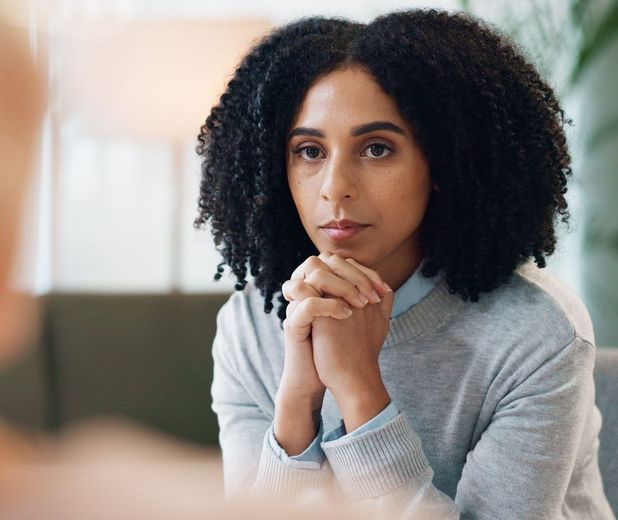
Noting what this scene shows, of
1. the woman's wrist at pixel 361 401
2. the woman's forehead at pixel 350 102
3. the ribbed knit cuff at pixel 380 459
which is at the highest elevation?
the woman's forehead at pixel 350 102

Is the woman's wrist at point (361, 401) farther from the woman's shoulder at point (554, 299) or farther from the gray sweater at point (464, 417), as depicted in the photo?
the woman's shoulder at point (554, 299)

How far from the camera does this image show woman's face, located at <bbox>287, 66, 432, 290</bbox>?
1131 mm

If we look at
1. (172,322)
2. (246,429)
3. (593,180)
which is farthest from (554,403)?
(593,180)

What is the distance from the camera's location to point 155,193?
362 centimetres

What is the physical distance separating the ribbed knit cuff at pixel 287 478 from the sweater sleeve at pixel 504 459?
0.03 meters

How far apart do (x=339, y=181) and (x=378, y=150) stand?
75 millimetres

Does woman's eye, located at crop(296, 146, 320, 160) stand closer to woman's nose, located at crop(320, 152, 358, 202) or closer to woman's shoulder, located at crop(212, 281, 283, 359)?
woman's nose, located at crop(320, 152, 358, 202)

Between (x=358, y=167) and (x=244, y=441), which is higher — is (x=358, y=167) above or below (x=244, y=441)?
above

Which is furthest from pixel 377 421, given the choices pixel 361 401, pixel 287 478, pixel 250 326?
pixel 250 326

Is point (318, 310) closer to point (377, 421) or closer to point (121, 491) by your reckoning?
point (377, 421)

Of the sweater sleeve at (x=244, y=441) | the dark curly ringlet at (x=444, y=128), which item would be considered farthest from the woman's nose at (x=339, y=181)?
the sweater sleeve at (x=244, y=441)

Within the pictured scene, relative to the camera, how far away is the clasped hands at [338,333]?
3.58 ft

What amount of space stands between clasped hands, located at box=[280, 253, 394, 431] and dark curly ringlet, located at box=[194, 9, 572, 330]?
0.51 ft

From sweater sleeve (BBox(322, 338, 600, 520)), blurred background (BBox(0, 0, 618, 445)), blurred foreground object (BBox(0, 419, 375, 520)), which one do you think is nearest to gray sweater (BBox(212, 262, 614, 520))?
sweater sleeve (BBox(322, 338, 600, 520))
